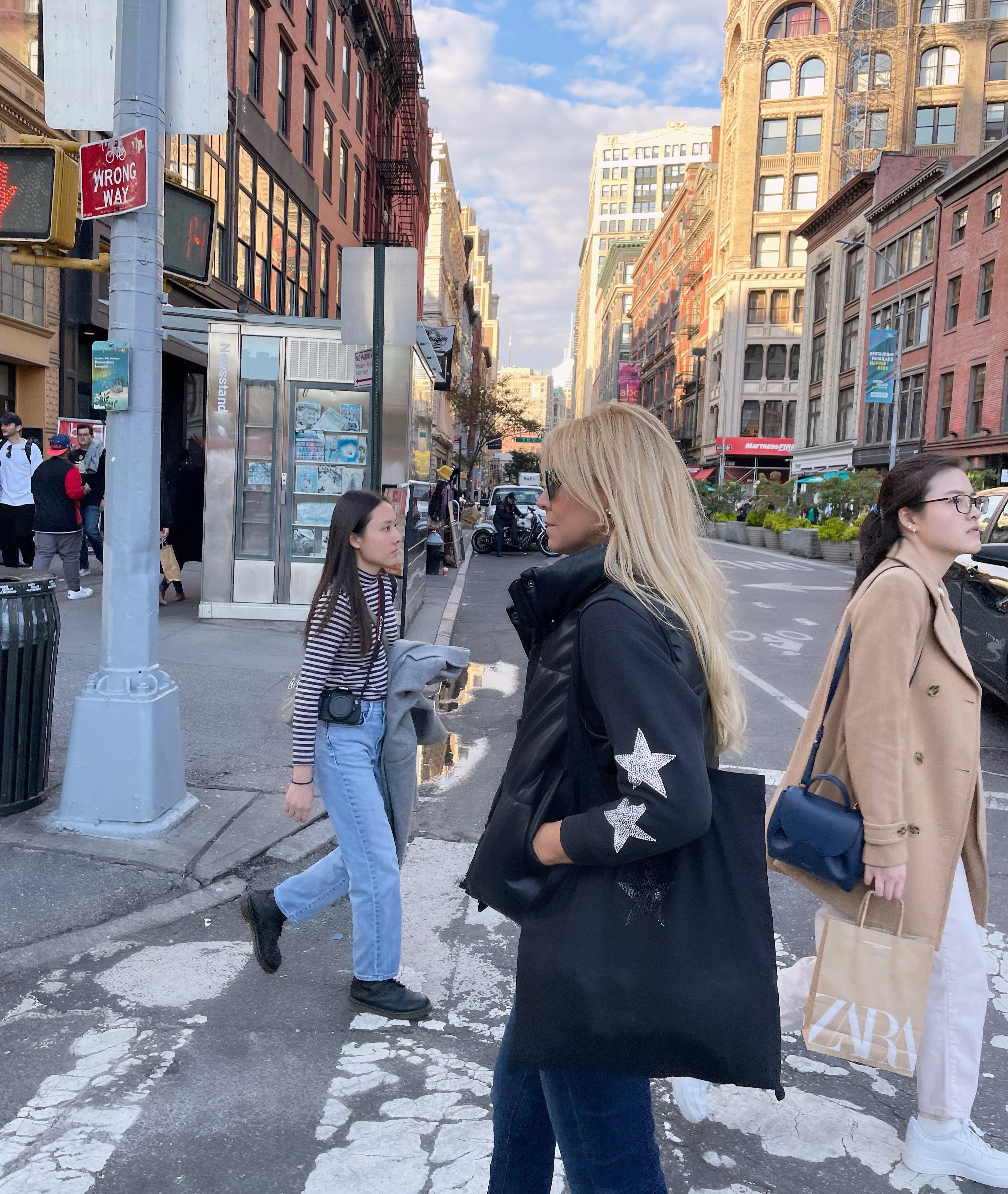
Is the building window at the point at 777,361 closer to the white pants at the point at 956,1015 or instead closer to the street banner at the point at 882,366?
the street banner at the point at 882,366

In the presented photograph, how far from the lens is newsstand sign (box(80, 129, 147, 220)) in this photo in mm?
4602

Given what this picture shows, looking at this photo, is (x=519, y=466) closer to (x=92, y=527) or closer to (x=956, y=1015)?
(x=92, y=527)

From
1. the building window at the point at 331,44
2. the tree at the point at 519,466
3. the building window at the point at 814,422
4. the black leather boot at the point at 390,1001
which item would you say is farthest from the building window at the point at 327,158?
the tree at the point at 519,466

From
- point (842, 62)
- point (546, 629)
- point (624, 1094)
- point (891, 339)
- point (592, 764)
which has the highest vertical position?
point (842, 62)

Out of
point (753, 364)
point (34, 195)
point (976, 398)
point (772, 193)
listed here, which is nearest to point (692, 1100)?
point (34, 195)

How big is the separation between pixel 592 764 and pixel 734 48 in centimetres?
7541

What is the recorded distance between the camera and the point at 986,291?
35.9 meters

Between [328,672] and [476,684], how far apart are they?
20.0ft

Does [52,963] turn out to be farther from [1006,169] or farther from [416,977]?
[1006,169]

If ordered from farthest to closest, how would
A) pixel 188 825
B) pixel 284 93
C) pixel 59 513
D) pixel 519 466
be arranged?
pixel 519 466 < pixel 284 93 < pixel 59 513 < pixel 188 825

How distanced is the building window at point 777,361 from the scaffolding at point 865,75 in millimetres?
10133

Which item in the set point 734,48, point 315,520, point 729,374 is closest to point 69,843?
point 315,520

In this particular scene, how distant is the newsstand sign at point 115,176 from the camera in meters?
4.60

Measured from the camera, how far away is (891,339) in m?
34.4
